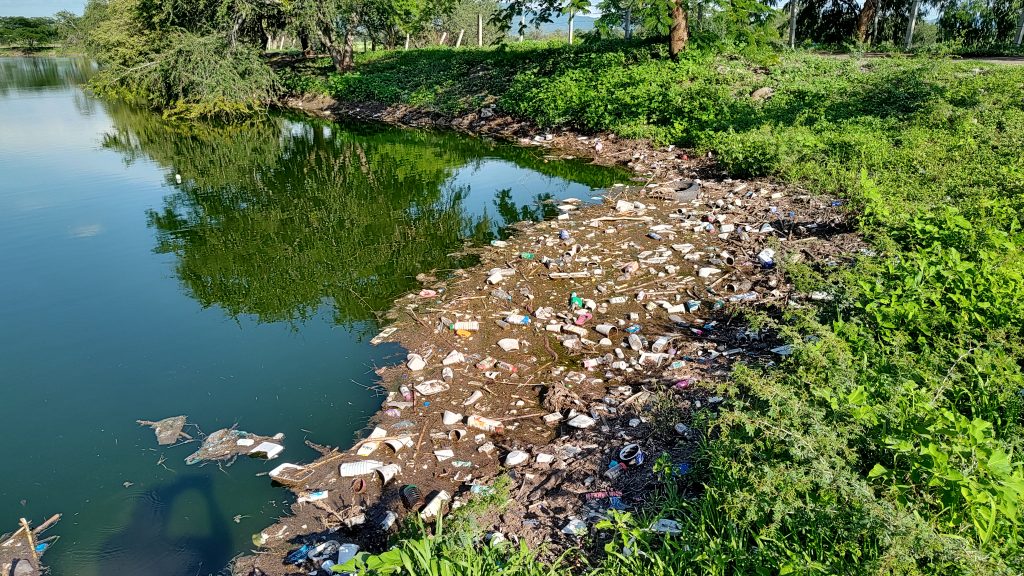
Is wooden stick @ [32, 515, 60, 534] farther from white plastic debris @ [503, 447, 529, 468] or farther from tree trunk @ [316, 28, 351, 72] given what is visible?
tree trunk @ [316, 28, 351, 72]

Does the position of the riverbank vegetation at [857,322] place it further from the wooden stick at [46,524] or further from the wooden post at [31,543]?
the wooden stick at [46,524]

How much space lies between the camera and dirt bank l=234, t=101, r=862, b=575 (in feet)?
9.18

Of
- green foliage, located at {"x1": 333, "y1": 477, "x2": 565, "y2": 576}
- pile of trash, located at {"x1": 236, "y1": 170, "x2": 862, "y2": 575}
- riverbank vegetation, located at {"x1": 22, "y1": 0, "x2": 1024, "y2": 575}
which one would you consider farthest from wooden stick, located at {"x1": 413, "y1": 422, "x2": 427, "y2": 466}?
riverbank vegetation, located at {"x1": 22, "y1": 0, "x2": 1024, "y2": 575}

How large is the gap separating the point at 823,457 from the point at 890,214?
3990mm

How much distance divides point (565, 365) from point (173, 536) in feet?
7.89

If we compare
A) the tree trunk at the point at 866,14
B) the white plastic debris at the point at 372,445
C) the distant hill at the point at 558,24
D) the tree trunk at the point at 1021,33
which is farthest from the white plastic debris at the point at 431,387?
the tree trunk at the point at 1021,33

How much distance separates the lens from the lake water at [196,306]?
3.01 m

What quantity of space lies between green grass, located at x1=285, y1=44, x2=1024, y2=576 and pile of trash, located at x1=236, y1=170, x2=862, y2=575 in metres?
0.25

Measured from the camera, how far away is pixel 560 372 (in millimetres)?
3885

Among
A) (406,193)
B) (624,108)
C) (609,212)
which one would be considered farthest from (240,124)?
A: (609,212)

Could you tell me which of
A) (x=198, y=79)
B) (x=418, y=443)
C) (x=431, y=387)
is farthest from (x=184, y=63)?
(x=418, y=443)

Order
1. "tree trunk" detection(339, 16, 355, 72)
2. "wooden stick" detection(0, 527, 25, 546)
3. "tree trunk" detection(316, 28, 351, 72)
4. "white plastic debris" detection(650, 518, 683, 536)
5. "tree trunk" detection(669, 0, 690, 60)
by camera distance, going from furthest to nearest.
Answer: "tree trunk" detection(339, 16, 355, 72) < "tree trunk" detection(316, 28, 351, 72) < "tree trunk" detection(669, 0, 690, 60) < "wooden stick" detection(0, 527, 25, 546) < "white plastic debris" detection(650, 518, 683, 536)

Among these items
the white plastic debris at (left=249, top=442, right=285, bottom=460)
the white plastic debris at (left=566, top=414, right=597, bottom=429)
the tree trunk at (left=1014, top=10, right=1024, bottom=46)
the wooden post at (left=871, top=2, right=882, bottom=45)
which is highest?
the wooden post at (left=871, top=2, right=882, bottom=45)

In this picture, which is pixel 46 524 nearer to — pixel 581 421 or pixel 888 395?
pixel 581 421
